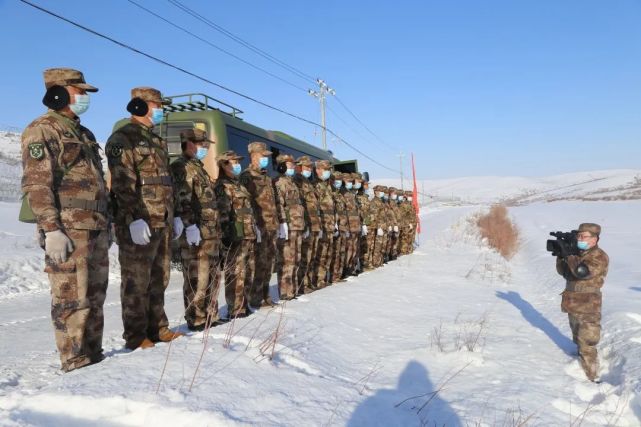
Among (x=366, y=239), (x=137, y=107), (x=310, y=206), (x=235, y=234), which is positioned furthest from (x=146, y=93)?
(x=366, y=239)

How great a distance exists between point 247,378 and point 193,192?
2249 millimetres

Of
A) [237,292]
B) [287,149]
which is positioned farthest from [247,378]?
[287,149]

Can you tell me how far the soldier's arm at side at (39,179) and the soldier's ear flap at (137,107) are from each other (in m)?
0.97

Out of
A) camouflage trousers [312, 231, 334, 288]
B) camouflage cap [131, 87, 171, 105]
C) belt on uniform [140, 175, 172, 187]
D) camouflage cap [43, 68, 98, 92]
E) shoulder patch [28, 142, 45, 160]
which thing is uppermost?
camouflage cap [131, 87, 171, 105]

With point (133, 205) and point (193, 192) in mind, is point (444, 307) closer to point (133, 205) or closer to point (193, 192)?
point (193, 192)

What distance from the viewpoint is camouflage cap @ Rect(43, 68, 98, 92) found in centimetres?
297

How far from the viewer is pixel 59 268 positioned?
8.91 ft

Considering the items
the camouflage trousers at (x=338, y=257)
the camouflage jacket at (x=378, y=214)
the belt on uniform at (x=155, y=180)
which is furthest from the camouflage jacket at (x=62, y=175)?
the camouflage jacket at (x=378, y=214)

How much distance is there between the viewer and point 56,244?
2621 mm

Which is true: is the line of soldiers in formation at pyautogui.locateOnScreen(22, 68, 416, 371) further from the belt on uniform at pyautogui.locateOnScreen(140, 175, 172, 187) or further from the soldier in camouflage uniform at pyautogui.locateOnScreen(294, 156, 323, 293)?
the soldier in camouflage uniform at pyautogui.locateOnScreen(294, 156, 323, 293)

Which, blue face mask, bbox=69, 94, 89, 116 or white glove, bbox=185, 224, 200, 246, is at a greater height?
blue face mask, bbox=69, 94, 89, 116

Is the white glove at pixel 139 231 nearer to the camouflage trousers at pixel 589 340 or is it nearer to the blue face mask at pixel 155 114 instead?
the blue face mask at pixel 155 114

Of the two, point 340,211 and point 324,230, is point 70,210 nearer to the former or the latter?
point 324,230

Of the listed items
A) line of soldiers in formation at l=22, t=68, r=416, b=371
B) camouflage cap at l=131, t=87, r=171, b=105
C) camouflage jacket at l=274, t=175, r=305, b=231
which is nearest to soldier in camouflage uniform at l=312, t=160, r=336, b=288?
camouflage jacket at l=274, t=175, r=305, b=231
